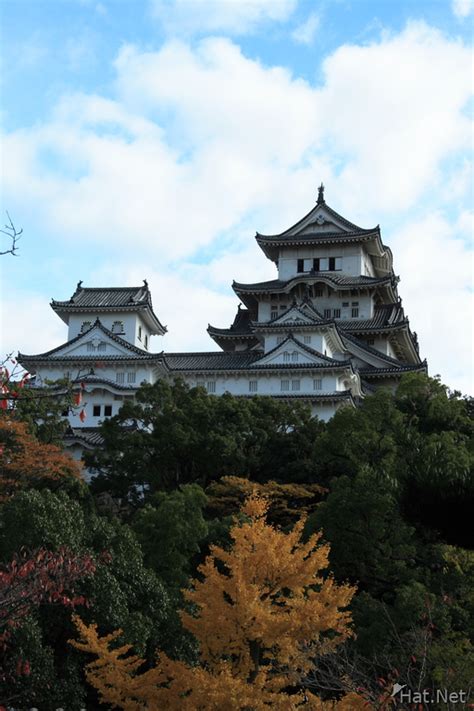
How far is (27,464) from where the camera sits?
104 feet

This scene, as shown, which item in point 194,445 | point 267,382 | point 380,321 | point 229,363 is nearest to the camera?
point 194,445

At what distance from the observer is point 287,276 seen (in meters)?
59.8

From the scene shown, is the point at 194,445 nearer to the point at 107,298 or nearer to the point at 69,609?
Answer: the point at 69,609

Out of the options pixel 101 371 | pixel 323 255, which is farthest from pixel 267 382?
pixel 323 255

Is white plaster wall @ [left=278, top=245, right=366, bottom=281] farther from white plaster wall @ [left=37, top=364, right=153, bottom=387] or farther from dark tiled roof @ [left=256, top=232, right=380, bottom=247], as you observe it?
white plaster wall @ [left=37, top=364, right=153, bottom=387]

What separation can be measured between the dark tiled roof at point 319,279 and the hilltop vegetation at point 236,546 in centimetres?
1921

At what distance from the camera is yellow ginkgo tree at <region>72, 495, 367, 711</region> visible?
17.9m

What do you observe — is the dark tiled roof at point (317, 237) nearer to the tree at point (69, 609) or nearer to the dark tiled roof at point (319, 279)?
the dark tiled roof at point (319, 279)

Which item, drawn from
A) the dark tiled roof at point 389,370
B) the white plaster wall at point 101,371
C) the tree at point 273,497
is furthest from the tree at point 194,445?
the dark tiled roof at point 389,370

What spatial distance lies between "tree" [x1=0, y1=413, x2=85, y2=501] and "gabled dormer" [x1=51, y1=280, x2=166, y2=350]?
18389 mm

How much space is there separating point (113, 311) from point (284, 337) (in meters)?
9.10

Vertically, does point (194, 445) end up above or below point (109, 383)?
below

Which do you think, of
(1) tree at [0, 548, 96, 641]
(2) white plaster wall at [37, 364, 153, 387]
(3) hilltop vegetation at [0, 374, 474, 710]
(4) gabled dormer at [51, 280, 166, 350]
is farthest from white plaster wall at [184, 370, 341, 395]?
(1) tree at [0, 548, 96, 641]

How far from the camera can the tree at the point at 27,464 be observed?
31.5 meters
